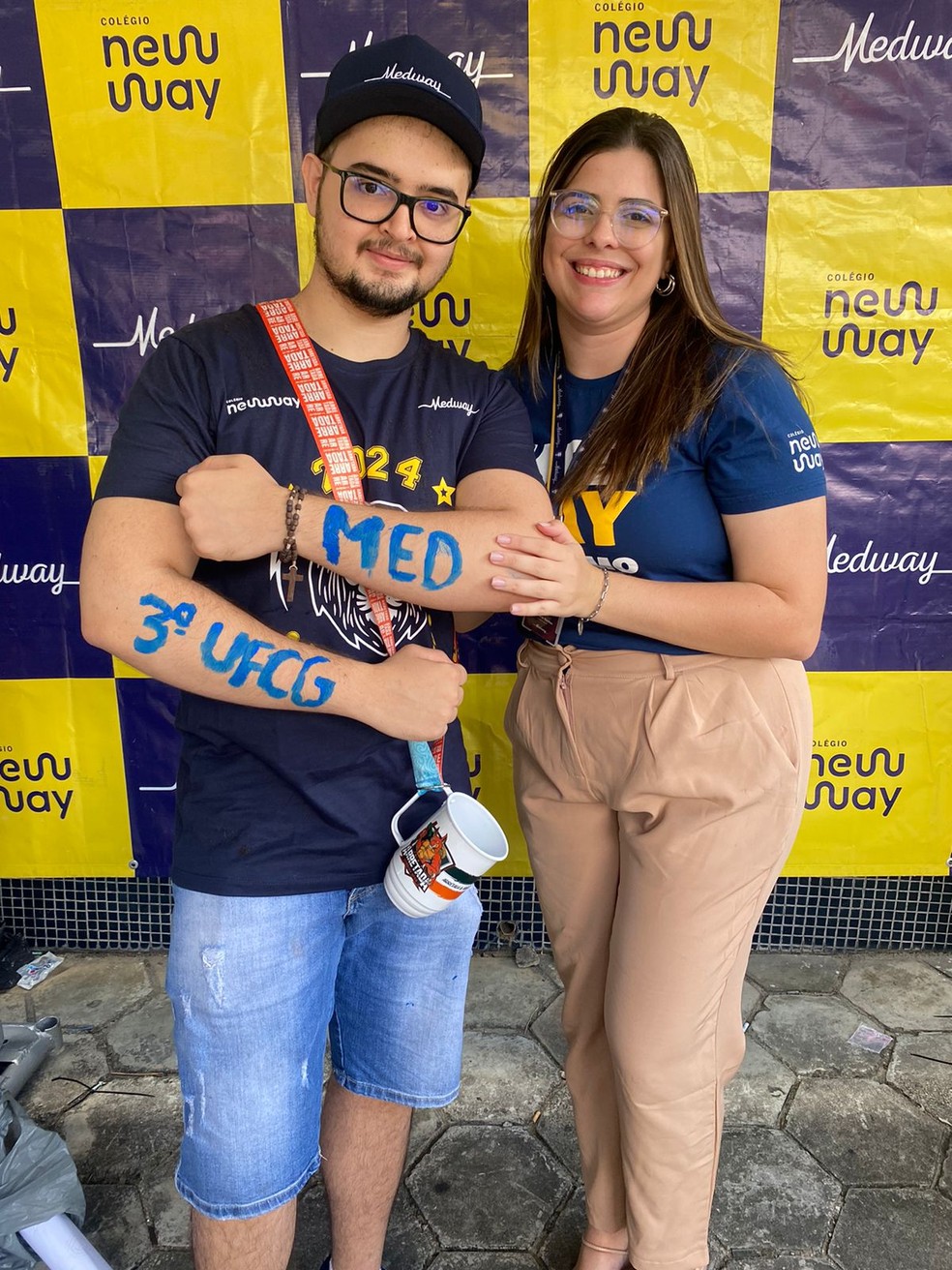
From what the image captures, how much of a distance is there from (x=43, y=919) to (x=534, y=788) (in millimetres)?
1947

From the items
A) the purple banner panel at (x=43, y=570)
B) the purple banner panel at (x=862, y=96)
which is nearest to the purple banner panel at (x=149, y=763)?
the purple banner panel at (x=43, y=570)

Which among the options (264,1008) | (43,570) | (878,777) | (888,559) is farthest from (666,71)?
(264,1008)

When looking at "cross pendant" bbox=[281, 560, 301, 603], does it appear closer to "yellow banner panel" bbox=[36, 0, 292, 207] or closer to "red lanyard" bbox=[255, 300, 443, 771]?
"red lanyard" bbox=[255, 300, 443, 771]

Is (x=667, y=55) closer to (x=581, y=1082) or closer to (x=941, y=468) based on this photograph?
(x=941, y=468)

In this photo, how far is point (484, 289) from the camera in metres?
2.34

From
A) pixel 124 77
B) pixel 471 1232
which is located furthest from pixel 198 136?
pixel 471 1232

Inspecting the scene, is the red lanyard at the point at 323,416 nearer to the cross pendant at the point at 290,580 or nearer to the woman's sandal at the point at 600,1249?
the cross pendant at the point at 290,580

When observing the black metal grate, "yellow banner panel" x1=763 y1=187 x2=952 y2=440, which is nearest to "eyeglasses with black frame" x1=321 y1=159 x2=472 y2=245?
"yellow banner panel" x1=763 y1=187 x2=952 y2=440

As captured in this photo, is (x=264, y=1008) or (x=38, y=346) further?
(x=38, y=346)

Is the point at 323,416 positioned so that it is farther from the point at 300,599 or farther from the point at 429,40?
the point at 429,40

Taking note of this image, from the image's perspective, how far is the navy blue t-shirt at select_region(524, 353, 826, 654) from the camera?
4.74ft

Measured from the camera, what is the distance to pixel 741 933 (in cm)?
157

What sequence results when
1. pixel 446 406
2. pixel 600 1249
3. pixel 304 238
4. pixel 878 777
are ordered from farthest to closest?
pixel 878 777
pixel 304 238
pixel 600 1249
pixel 446 406

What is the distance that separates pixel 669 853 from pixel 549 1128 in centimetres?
104
